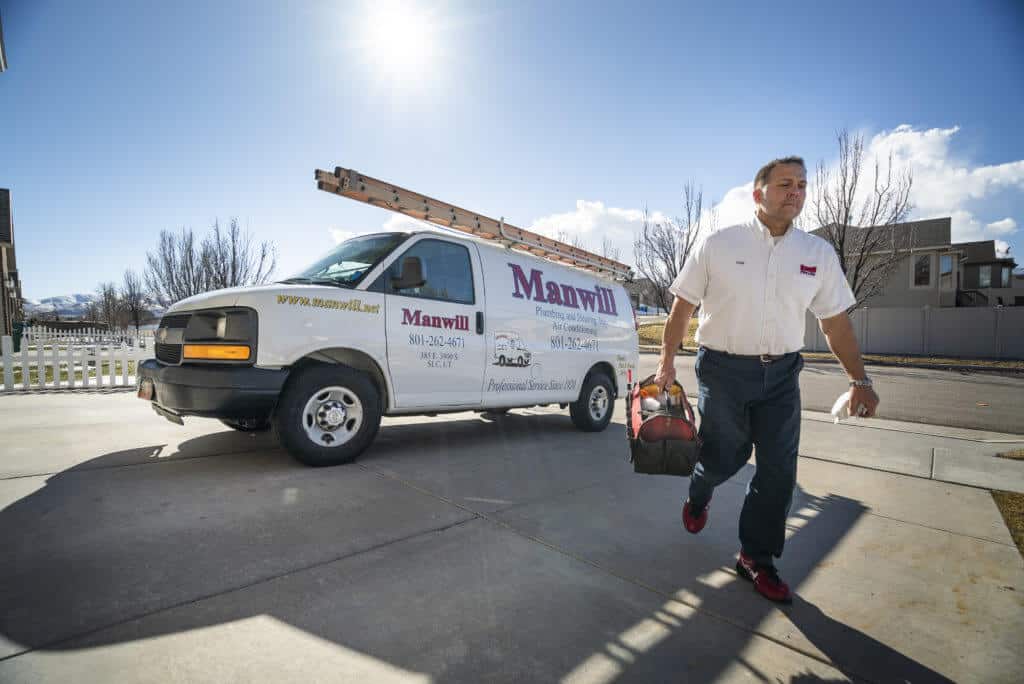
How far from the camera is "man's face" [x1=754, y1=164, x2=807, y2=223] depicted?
2494 millimetres

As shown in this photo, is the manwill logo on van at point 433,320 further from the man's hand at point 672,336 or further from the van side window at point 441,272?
the man's hand at point 672,336

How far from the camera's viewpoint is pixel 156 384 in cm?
416

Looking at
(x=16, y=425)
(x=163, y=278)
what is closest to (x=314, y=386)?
(x=16, y=425)

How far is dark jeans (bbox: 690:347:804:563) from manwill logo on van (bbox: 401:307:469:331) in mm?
2771

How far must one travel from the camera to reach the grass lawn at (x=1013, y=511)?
3305 mm

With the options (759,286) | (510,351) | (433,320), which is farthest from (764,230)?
(510,351)

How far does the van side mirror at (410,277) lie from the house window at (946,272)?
1507 inches

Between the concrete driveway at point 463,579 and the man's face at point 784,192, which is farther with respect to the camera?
the man's face at point 784,192

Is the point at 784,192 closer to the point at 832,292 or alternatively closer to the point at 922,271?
the point at 832,292

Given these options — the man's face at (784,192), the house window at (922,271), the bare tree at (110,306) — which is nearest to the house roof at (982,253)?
the house window at (922,271)

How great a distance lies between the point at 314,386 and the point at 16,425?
423 cm

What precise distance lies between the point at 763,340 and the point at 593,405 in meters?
4.11

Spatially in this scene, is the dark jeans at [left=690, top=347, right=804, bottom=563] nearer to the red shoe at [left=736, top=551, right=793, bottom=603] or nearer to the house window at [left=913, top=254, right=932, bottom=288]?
the red shoe at [left=736, top=551, right=793, bottom=603]

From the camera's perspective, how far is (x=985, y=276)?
144ft
